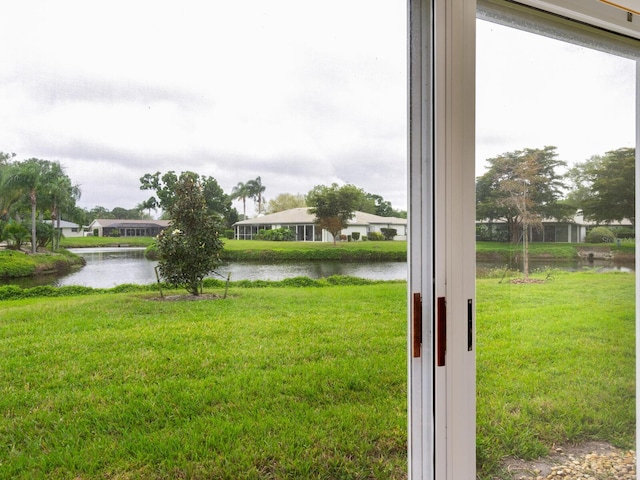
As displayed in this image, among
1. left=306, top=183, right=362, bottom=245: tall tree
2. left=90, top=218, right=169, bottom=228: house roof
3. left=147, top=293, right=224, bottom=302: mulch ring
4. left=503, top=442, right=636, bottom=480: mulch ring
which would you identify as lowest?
left=503, top=442, right=636, bottom=480: mulch ring

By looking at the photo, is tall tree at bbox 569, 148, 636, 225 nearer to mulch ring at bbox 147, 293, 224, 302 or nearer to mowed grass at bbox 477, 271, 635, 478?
mowed grass at bbox 477, 271, 635, 478

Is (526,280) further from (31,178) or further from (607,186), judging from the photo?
(31,178)

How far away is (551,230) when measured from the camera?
4.69ft

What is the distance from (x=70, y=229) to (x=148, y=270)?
0.19 m

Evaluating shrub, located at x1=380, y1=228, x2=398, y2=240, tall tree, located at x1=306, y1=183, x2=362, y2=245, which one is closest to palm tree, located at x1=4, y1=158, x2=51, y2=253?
tall tree, located at x1=306, y1=183, x2=362, y2=245

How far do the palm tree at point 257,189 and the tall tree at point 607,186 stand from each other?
1.07 metres

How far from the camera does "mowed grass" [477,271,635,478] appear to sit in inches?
52.2

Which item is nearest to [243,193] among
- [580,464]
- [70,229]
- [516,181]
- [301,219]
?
[301,219]

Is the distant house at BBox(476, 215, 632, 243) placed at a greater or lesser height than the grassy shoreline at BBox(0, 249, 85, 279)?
greater

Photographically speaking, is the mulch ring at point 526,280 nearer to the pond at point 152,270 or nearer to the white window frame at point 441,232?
the pond at point 152,270

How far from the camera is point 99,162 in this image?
977mm

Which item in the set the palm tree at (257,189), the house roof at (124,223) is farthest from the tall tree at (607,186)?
the house roof at (124,223)

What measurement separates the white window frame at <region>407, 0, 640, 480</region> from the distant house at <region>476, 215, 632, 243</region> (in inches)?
4.7

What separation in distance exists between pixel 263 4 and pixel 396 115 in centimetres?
47
